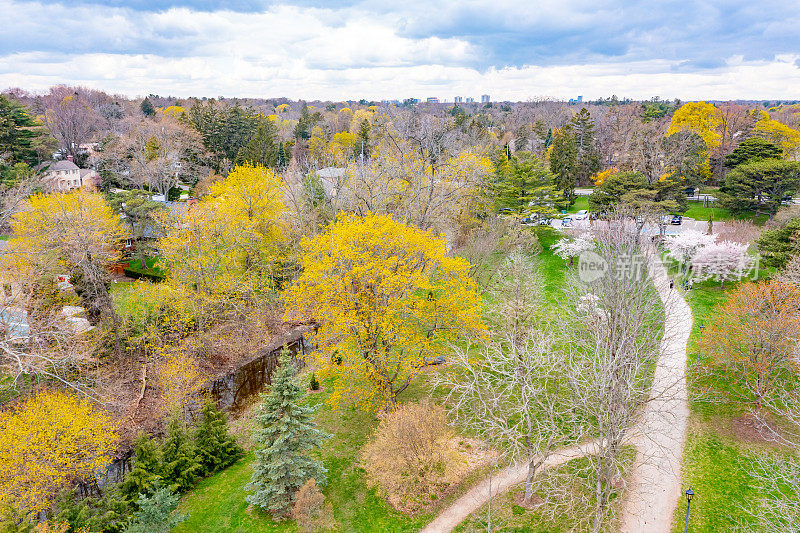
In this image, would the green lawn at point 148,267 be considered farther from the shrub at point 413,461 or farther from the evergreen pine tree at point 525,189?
the evergreen pine tree at point 525,189

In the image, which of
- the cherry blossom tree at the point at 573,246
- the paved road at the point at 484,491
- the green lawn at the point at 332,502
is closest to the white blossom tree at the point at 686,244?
the cherry blossom tree at the point at 573,246

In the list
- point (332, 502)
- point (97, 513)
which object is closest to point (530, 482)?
point (332, 502)

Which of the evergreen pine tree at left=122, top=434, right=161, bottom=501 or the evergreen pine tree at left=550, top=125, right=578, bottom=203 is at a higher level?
the evergreen pine tree at left=550, top=125, right=578, bottom=203

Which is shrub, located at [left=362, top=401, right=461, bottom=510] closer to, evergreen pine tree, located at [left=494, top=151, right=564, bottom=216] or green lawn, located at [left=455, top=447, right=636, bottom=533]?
green lawn, located at [left=455, top=447, right=636, bottom=533]

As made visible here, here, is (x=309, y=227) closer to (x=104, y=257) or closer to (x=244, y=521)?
(x=104, y=257)

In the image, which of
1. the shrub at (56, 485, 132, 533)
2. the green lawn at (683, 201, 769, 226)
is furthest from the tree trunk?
the green lawn at (683, 201, 769, 226)

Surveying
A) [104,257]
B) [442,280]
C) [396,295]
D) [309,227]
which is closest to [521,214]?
[309,227]

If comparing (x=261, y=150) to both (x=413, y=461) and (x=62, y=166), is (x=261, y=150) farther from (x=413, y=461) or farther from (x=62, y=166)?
(x=413, y=461)
